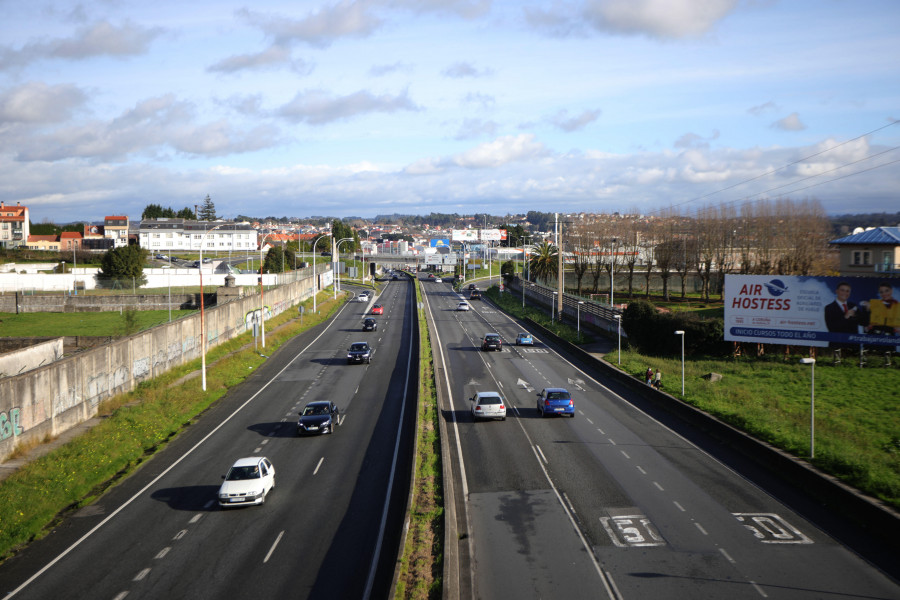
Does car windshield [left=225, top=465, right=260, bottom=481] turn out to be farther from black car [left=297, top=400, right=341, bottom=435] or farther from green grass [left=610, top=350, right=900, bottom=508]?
green grass [left=610, top=350, right=900, bottom=508]

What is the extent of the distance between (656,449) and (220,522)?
54.0 ft

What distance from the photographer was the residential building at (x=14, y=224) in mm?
160125

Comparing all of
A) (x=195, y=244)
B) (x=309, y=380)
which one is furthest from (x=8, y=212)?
(x=309, y=380)

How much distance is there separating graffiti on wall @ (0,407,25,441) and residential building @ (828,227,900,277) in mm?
57957

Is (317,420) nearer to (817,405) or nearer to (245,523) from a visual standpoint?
(245,523)

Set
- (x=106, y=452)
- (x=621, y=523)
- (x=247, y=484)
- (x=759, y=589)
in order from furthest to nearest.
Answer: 1. (x=106, y=452)
2. (x=247, y=484)
3. (x=621, y=523)
4. (x=759, y=589)

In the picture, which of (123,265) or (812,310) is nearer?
(812,310)

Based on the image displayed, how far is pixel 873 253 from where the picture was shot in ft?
Result: 190

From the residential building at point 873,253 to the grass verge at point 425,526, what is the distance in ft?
143

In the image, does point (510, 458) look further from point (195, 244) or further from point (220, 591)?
point (195, 244)

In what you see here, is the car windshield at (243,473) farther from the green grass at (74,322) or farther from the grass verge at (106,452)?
the green grass at (74,322)

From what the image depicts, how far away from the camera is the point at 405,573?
15.3 m

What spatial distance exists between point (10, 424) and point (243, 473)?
10040 millimetres

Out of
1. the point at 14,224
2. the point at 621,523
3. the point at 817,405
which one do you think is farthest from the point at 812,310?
the point at 14,224
